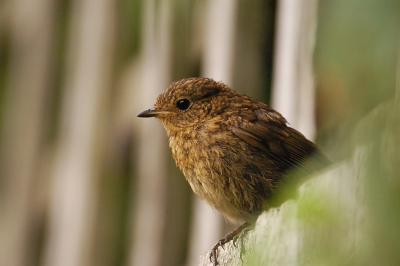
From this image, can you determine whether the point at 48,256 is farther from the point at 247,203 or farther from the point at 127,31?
the point at 247,203

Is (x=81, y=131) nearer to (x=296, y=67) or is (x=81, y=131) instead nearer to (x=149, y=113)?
(x=149, y=113)

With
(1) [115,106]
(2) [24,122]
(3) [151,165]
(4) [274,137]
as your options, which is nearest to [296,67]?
(4) [274,137]

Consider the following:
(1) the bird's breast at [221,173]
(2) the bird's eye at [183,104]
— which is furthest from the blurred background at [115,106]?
(1) the bird's breast at [221,173]

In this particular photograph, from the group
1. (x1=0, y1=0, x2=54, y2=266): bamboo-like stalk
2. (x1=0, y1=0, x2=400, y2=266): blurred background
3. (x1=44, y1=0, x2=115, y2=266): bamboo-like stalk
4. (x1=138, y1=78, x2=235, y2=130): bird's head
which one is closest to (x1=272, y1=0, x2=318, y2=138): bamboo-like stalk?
(x1=0, y1=0, x2=400, y2=266): blurred background

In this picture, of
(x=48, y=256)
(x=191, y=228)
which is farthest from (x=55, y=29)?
(x=191, y=228)

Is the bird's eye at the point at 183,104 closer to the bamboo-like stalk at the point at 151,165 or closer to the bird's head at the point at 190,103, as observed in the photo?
the bird's head at the point at 190,103
